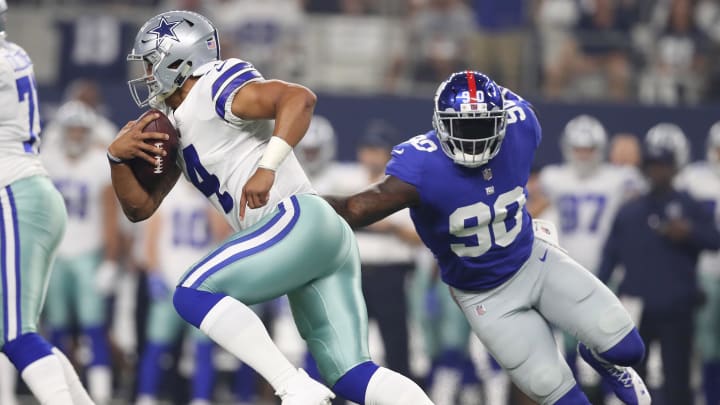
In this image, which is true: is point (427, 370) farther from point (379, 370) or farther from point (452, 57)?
point (379, 370)

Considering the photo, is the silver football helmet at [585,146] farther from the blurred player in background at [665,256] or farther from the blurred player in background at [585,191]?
the blurred player in background at [665,256]

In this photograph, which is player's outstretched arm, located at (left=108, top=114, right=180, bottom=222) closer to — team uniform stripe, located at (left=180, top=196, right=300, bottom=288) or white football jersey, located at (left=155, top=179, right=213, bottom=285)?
team uniform stripe, located at (left=180, top=196, right=300, bottom=288)

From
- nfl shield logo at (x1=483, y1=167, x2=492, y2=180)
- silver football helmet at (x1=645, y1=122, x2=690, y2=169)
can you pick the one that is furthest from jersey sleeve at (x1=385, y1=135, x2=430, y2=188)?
silver football helmet at (x1=645, y1=122, x2=690, y2=169)

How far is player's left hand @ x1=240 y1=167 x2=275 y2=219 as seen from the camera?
4.59 meters

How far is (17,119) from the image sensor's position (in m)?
5.52

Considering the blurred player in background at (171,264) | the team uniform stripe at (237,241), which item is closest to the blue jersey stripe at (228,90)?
the team uniform stripe at (237,241)

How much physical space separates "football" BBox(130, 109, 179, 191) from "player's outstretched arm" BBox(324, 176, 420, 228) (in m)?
0.69

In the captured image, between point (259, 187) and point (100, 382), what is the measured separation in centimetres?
426

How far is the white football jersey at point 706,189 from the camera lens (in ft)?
28.5

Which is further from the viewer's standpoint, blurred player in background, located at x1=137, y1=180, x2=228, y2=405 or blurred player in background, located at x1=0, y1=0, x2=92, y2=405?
blurred player in background, located at x1=137, y1=180, x2=228, y2=405

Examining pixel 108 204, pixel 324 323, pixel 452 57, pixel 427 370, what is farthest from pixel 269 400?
pixel 324 323

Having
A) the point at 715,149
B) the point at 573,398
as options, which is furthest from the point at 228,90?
the point at 715,149

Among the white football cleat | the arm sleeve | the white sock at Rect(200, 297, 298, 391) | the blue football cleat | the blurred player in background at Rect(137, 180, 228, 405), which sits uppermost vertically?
the arm sleeve

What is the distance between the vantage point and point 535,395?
544 centimetres
